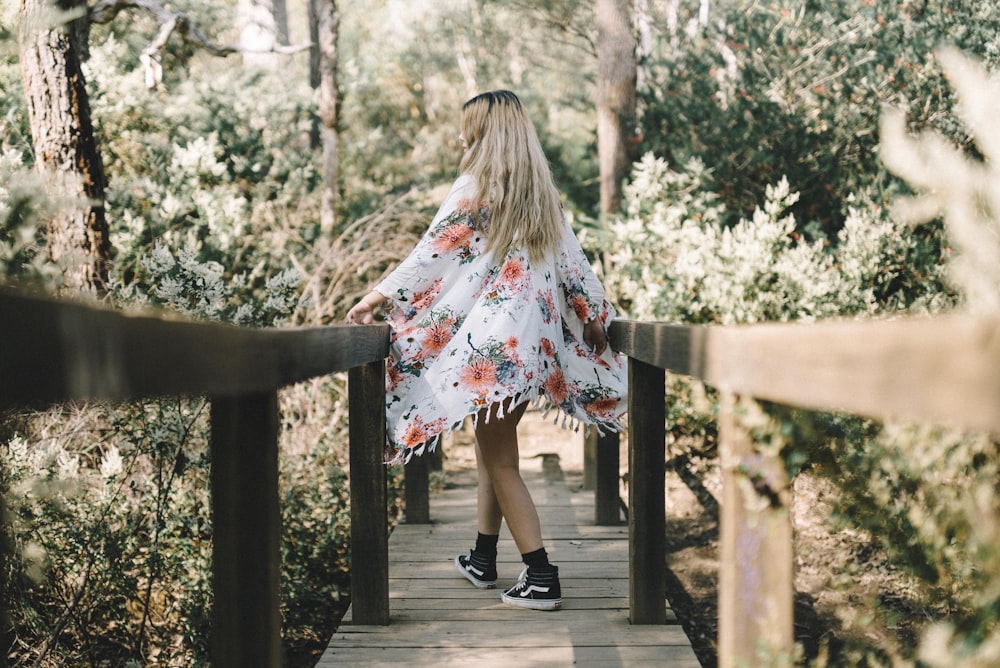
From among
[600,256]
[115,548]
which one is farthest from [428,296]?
[600,256]

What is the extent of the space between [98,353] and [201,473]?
9.39ft

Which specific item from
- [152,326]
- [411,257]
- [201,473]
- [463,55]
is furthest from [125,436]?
[463,55]

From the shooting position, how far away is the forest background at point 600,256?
175cm

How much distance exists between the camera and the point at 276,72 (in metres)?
10.6

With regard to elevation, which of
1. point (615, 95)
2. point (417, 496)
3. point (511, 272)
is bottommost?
point (417, 496)

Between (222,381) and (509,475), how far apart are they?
1901 millimetres

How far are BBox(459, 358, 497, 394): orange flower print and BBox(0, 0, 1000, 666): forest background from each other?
0.99 m

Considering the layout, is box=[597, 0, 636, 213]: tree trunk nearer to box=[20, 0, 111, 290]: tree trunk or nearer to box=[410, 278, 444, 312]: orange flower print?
box=[20, 0, 111, 290]: tree trunk

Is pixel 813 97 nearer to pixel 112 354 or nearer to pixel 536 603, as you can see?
pixel 536 603

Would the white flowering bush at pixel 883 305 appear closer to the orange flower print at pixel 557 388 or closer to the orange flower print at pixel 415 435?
the orange flower print at pixel 557 388

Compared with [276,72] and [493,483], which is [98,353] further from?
[276,72]

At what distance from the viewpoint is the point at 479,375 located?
2.79m

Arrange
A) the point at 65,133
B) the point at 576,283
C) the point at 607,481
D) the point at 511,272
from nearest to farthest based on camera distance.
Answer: the point at 511,272
the point at 576,283
the point at 607,481
the point at 65,133

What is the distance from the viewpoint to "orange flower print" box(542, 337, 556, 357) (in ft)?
9.74
